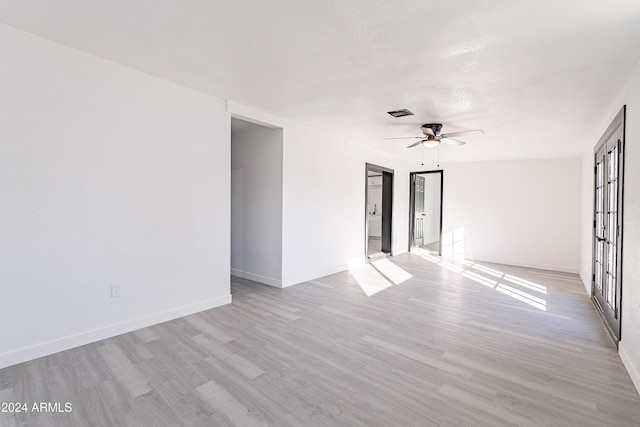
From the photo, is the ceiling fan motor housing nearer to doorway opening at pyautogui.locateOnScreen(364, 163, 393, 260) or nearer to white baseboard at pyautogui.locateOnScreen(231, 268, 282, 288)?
doorway opening at pyautogui.locateOnScreen(364, 163, 393, 260)

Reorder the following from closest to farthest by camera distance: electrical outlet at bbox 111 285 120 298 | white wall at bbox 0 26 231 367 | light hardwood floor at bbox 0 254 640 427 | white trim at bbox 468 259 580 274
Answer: light hardwood floor at bbox 0 254 640 427 < white wall at bbox 0 26 231 367 < electrical outlet at bbox 111 285 120 298 < white trim at bbox 468 259 580 274

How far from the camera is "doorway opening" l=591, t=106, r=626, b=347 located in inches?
117

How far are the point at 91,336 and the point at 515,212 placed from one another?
7886 mm

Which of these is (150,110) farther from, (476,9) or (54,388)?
(476,9)

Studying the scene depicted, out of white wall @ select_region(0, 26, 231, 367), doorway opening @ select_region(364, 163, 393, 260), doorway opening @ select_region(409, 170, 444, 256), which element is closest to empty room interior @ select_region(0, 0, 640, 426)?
white wall @ select_region(0, 26, 231, 367)

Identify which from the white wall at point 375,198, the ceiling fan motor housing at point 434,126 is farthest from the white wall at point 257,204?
the white wall at point 375,198

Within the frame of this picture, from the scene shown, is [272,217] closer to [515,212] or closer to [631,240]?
[631,240]

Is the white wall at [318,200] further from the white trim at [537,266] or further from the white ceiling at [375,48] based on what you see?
the white trim at [537,266]

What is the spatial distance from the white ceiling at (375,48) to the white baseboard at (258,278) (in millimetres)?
2543

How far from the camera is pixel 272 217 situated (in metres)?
4.82

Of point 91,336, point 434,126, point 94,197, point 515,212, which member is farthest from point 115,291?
point 515,212

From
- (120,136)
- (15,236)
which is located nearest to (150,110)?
(120,136)

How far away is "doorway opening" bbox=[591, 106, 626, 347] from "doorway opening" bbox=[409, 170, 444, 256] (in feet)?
12.2

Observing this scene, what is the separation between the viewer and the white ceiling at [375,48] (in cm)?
202
